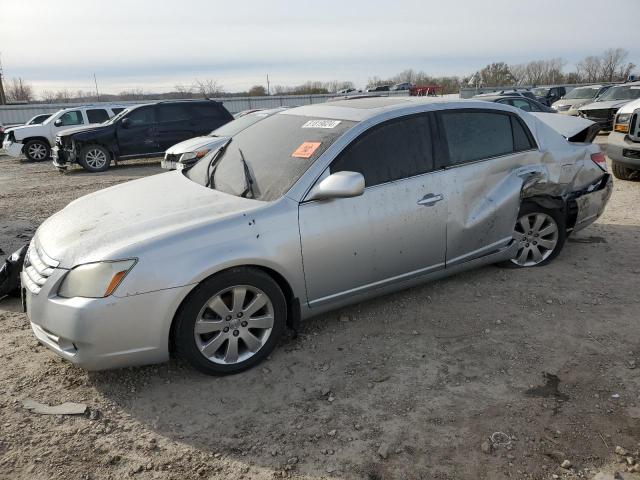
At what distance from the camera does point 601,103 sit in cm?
1666

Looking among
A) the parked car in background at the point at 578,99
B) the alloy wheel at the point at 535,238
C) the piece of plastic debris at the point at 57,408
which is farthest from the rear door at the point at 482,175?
the parked car in background at the point at 578,99

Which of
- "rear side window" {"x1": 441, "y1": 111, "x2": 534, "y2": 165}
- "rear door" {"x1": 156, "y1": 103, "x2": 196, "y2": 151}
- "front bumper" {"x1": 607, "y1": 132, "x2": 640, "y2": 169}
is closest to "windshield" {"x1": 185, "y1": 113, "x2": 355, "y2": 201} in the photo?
"rear side window" {"x1": 441, "y1": 111, "x2": 534, "y2": 165}

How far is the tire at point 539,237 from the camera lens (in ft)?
15.6

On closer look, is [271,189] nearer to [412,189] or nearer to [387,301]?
[412,189]

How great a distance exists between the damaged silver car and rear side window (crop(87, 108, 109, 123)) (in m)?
13.7

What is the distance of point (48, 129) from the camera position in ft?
55.2

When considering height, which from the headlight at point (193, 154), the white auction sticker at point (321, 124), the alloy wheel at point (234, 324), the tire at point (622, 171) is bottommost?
the tire at point (622, 171)

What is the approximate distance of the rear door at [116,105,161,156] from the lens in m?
13.8

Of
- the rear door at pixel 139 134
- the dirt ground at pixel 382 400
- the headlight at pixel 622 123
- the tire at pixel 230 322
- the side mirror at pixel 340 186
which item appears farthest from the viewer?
the rear door at pixel 139 134

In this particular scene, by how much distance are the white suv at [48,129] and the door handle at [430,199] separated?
15.0 m

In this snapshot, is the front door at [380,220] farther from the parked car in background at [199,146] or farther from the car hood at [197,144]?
the car hood at [197,144]

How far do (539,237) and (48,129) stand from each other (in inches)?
660

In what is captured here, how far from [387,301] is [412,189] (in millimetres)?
1021

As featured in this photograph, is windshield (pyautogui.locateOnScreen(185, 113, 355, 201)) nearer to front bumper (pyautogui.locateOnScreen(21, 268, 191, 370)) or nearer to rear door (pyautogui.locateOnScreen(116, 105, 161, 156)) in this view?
front bumper (pyautogui.locateOnScreen(21, 268, 191, 370))
